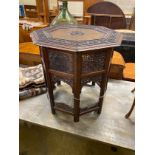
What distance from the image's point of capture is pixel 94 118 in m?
1.30

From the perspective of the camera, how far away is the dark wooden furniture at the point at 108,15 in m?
2.99

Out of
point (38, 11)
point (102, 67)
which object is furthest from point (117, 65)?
point (38, 11)

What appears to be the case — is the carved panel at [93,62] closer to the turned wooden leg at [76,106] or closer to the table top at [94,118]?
the turned wooden leg at [76,106]

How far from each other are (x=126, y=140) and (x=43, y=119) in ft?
1.97

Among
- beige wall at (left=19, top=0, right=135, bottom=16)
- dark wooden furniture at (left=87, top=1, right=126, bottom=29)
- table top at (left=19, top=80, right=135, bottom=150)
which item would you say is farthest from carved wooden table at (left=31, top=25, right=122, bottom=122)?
beige wall at (left=19, top=0, right=135, bottom=16)

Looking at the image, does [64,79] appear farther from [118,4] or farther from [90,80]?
[118,4]

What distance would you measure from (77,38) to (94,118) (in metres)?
0.62

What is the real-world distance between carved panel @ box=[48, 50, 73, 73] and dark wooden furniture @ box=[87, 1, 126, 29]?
6.98 ft

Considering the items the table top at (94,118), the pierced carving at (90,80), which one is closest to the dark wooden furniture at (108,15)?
the table top at (94,118)
